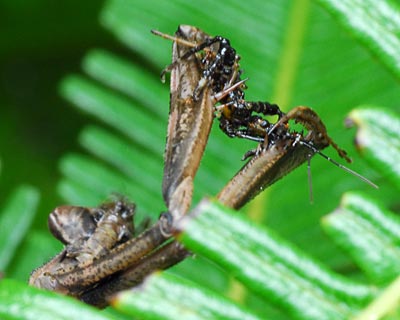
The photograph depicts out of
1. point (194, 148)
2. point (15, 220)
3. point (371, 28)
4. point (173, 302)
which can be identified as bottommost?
point (15, 220)

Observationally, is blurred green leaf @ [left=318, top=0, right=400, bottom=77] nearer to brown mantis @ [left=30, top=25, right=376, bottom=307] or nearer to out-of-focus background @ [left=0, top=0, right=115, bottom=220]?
brown mantis @ [left=30, top=25, right=376, bottom=307]

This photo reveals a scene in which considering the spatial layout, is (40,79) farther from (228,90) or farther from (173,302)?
(173,302)

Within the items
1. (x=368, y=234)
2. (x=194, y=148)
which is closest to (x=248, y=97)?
(x=194, y=148)

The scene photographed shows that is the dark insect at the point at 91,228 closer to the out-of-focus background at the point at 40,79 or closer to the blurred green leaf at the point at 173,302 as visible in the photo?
the blurred green leaf at the point at 173,302

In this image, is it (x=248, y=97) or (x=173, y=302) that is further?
(x=248, y=97)

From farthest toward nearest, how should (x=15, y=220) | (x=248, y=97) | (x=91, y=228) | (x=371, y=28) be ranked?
(x=248, y=97) < (x=15, y=220) < (x=91, y=228) < (x=371, y=28)

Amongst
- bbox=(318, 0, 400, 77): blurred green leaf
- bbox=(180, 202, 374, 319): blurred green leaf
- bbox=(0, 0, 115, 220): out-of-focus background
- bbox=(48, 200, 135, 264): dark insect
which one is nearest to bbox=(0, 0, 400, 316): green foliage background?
bbox=(0, 0, 115, 220): out-of-focus background
